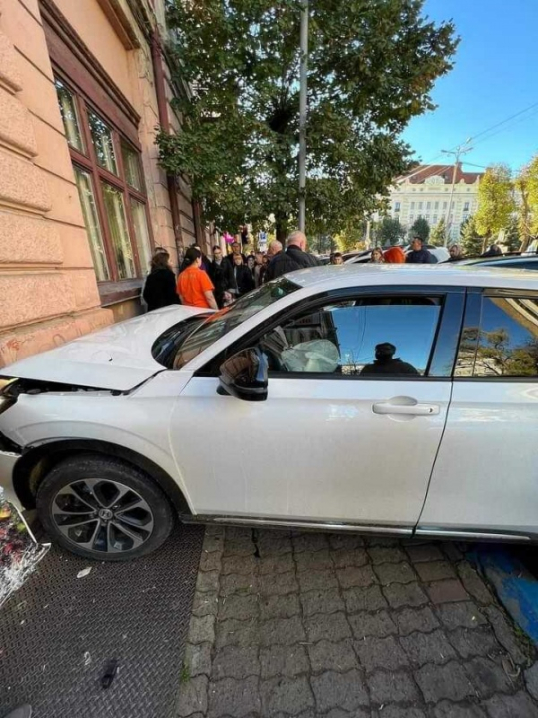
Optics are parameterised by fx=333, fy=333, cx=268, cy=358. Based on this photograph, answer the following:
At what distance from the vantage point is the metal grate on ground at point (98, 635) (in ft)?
4.61

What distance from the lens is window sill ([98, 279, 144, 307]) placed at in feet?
15.1

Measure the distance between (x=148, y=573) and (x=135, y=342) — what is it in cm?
140

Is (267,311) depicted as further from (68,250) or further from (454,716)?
(68,250)

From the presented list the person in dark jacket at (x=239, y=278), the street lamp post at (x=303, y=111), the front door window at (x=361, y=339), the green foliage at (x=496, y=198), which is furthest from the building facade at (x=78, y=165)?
the green foliage at (x=496, y=198)

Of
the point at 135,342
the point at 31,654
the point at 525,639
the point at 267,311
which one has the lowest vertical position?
the point at 525,639

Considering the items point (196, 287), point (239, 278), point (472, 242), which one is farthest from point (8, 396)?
point (472, 242)

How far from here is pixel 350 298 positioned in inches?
66.0

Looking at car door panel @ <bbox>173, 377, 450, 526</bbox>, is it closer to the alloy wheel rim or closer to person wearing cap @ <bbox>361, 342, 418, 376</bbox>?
person wearing cap @ <bbox>361, 342, 418, 376</bbox>

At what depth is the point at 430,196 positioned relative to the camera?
8688 centimetres

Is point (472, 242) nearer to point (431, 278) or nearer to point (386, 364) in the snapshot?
point (431, 278)

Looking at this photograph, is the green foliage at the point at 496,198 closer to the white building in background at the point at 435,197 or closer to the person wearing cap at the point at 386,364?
the person wearing cap at the point at 386,364

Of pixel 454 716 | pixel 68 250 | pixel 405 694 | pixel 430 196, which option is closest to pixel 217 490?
pixel 405 694

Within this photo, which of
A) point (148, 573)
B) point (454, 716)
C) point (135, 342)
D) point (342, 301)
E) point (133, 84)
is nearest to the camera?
point (454, 716)

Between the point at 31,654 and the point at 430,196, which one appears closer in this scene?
the point at 31,654
